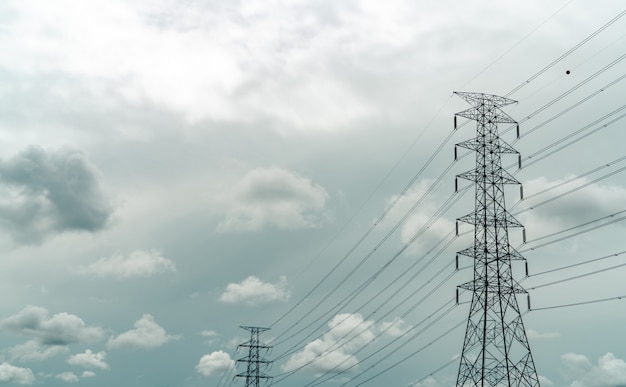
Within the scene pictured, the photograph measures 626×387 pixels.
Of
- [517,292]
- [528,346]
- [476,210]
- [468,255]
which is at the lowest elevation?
[528,346]

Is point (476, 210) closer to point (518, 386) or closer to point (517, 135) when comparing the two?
point (517, 135)

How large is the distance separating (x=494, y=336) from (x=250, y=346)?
202 feet

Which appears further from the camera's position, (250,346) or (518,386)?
(250,346)

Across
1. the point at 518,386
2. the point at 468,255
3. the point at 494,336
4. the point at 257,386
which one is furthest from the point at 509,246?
the point at 257,386

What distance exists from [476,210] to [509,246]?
3.87m

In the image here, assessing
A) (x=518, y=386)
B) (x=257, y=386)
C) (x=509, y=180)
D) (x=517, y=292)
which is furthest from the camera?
(x=257, y=386)

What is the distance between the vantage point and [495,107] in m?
54.9

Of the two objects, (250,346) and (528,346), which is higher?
(250,346)

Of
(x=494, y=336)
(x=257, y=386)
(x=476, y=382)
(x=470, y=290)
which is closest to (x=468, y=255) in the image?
(x=470, y=290)

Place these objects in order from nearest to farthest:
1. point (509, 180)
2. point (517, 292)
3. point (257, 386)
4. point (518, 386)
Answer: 1. point (518, 386)
2. point (517, 292)
3. point (509, 180)
4. point (257, 386)

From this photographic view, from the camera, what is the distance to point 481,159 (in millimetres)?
52719

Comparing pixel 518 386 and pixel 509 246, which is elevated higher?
pixel 509 246

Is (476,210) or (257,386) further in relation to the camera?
(257,386)

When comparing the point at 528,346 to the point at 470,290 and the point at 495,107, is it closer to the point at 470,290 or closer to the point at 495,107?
the point at 470,290
